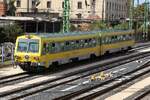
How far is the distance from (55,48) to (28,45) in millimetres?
2069

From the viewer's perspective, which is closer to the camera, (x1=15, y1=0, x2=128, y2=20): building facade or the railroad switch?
the railroad switch

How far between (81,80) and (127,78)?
3071mm

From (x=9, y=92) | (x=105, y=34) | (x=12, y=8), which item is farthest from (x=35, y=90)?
(x=12, y=8)

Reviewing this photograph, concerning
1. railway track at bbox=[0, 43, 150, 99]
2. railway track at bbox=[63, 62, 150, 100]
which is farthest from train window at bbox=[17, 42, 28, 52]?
railway track at bbox=[63, 62, 150, 100]

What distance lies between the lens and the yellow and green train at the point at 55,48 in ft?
103

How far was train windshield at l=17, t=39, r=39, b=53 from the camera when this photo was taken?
31527mm

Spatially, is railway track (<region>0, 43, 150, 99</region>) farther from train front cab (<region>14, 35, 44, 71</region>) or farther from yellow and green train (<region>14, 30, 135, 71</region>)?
yellow and green train (<region>14, 30, 135, 71</region>)

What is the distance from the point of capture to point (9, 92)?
23641 mm

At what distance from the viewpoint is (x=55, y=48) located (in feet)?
109

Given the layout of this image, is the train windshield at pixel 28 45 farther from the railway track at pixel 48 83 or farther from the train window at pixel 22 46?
→ the railway track at pixel 48 83

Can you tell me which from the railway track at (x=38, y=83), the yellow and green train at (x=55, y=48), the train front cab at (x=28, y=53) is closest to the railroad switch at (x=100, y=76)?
the railway track at (x=38, y=83)

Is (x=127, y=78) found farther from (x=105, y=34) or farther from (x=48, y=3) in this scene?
(x=48, y=3)

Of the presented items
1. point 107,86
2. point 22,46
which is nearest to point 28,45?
point 22,46

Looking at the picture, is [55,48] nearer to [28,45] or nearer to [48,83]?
[28,45]
